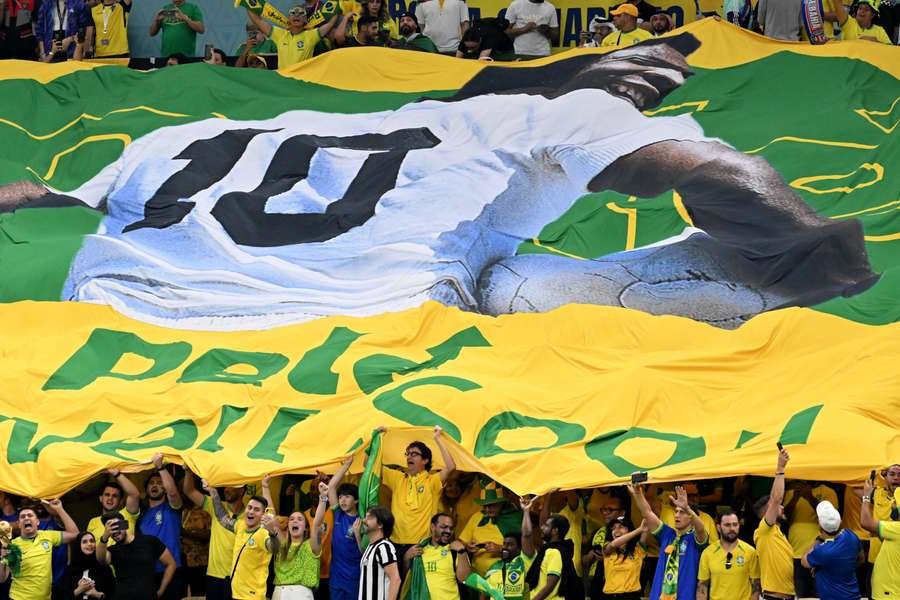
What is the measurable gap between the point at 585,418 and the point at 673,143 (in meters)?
4.78

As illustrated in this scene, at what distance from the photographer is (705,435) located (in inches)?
611

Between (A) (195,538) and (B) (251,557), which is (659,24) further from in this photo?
(B) (251,557)

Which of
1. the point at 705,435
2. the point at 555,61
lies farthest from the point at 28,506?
the point at 555,61

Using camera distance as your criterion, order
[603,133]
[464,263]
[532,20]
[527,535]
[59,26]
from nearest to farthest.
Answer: [527,535] → [464,263] → [603,133] → [532,20] → [59,26]

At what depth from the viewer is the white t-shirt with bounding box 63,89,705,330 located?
18.6 meters

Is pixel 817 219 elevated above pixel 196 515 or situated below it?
above

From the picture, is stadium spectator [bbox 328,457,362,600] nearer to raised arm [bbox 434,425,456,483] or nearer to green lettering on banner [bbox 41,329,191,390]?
raised arm [bbox 434,425,456,483]

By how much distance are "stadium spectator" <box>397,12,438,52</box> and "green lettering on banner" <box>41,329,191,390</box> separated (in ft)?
21.2

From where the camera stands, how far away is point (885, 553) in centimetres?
1422

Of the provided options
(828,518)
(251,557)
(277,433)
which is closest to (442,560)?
(251,557)

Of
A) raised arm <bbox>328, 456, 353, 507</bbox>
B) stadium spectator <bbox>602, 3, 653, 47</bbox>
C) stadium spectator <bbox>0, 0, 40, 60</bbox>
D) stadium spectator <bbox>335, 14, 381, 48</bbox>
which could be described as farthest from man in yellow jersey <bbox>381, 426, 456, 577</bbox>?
stadium spectator <bbox>0, 0, 40, 60</bbox>

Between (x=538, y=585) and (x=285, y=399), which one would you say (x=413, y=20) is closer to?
(x=285, y=399)

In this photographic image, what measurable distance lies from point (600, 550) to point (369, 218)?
A: 5.58m

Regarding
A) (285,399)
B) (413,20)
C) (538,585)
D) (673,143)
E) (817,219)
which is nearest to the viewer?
(538,585)
